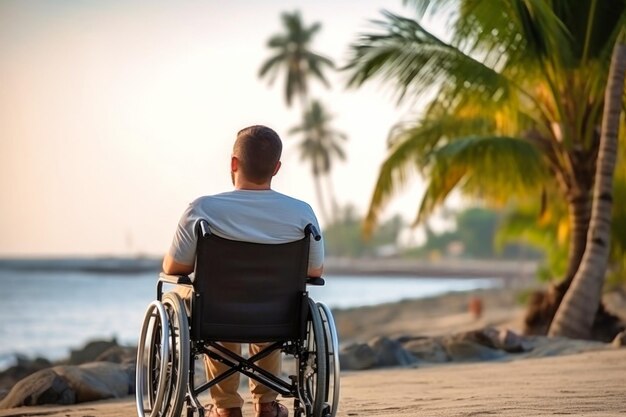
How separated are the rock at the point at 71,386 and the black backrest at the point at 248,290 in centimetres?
319

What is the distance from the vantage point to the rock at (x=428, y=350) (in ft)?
34.7

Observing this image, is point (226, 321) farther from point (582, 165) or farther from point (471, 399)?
point (582, 165)

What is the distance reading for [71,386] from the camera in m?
8.08

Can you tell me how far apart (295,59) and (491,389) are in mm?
54546

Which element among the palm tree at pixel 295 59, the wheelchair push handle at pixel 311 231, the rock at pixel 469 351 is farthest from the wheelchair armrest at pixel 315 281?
the palm tree at pixel 295 59

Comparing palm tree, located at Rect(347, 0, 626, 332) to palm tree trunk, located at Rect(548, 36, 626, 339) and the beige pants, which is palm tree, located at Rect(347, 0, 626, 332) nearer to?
palm tree trunk, located at Rect(548, 36, 626, 339)

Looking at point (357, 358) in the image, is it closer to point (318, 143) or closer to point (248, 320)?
point (248, 320)

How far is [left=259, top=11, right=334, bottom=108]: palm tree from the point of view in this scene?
60.8 metres

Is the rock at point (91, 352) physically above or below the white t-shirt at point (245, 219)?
below

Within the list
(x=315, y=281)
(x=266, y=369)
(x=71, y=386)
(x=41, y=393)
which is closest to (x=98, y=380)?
(x=71, y=386)

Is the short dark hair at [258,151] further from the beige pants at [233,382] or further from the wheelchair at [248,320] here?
the beige pants at [233,382]

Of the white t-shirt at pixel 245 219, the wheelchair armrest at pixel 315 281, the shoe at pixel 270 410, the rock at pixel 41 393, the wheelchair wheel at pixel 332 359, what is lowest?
the rock at pixel 41 393

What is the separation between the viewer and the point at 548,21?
40.0ft

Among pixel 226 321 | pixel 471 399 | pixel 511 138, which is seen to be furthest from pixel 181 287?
pixel 511 138
